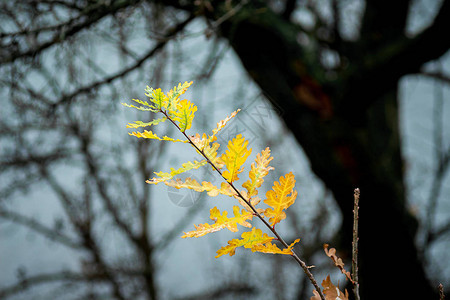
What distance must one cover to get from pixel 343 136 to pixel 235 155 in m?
1.22

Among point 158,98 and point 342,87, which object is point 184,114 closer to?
point 158,98

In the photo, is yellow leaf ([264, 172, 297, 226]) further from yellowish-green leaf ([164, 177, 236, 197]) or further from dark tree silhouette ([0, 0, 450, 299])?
dark tree silhouette ([0, 0, 450, 299])

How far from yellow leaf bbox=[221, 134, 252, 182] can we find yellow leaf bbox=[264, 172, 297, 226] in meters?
0.03

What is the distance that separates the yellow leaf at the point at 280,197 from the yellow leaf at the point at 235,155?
0.11 feet

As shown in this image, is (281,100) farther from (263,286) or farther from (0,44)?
(263,286)

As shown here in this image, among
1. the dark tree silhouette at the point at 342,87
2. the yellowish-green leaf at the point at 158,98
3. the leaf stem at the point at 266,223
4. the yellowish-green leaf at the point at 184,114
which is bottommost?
the leaf stem at the point at 266,223

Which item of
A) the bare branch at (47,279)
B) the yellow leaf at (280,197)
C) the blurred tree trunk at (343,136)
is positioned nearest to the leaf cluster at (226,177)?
the yellow leaf at (280,197)

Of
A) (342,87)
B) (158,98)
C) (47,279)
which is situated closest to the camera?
(158,98)

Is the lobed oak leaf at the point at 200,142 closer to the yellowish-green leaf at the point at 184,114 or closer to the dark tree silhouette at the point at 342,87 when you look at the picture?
the yellowish-green leaf at the point at 184,114

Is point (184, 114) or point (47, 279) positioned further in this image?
point (47, 279)

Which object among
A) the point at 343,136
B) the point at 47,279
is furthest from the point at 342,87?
the point at 47,279

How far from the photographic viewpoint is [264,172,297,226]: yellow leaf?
25 centimetres

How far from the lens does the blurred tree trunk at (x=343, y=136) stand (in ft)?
4.27

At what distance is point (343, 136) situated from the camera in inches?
53.1
